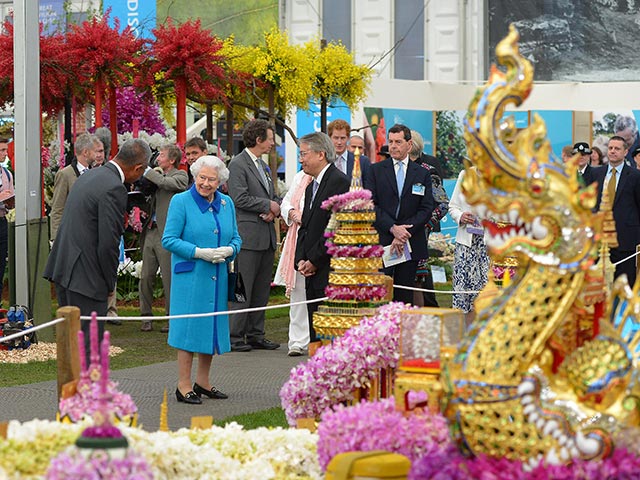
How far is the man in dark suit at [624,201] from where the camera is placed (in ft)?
50.3

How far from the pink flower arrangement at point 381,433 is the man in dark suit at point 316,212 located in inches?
203

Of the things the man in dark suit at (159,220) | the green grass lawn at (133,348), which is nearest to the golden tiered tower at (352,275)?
the green grass lawn at (133,348)

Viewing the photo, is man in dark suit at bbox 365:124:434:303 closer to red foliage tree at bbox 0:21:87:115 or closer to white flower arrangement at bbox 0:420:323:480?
red foliage tree at bbox 0:21:87:115

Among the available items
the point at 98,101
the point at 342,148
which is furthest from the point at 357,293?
the point at 98,101

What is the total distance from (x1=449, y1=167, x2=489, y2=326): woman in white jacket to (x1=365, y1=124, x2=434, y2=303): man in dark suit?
1.08 ft

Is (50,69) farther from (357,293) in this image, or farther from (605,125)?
(605,125)

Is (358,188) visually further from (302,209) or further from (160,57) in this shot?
(160,57)

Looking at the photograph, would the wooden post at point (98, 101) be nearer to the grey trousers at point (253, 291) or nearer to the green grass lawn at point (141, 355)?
the green grass lawn at point (141, 355)

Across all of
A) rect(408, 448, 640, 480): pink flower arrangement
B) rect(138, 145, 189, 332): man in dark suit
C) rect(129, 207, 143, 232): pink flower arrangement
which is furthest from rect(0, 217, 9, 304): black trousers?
rect(408, 448, 640, 480): pink flower arrangement

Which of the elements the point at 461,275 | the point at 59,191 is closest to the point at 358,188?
the point at 461,275

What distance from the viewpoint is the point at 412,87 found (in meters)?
24.4

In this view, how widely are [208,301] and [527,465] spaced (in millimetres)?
5119

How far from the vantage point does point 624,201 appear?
1548 centimetres

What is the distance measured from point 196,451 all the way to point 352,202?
11.3 feet
